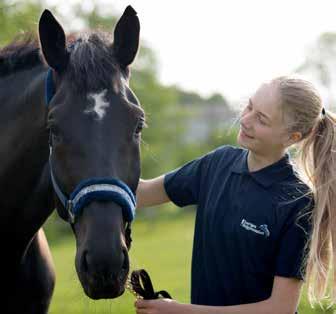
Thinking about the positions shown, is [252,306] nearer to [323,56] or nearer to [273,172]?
[273,172]

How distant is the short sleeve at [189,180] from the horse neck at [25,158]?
0.70 m

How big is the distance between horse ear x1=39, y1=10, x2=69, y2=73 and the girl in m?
0.95

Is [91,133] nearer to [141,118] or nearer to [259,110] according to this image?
[141,118]

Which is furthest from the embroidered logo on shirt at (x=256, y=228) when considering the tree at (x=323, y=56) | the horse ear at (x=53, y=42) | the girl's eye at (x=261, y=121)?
the tree at (x=323, y=56)

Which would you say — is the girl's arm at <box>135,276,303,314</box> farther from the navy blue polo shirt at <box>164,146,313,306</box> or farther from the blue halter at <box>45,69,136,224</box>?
the blue halter at <box>45,69,136,224</box>

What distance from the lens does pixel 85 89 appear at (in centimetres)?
330

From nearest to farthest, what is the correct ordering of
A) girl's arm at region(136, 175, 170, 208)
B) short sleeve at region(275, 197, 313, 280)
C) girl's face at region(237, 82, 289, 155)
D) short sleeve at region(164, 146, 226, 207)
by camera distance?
1. short sleeve at region(275, 197, 313, 280)
2. girl's face at region(237, 82, 289, 155)
3. short sleeve at region(164, 146, 226, 207)
4. girl's arm at region(136, 175, 170, 208)

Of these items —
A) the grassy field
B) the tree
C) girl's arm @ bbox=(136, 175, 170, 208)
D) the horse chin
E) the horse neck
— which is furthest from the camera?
the tree

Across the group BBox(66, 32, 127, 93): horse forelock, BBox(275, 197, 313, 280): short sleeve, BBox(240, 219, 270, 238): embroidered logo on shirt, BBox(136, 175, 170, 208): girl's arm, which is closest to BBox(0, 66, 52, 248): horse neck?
BBox(66, 32, 127, 93): horse forelock

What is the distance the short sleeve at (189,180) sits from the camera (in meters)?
3.96

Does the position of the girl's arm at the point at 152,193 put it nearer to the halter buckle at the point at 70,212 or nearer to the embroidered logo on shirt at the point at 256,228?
the embroidered logo on shirt at the point at 256,228

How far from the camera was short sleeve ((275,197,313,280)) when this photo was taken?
3453 mm

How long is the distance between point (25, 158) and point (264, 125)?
4.07ft

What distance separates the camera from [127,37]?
11.8 ft
